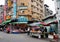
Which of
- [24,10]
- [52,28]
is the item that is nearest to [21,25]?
[24,10]

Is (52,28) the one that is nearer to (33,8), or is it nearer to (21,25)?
(21,25)

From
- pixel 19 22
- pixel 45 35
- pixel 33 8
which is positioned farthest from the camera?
pixel 33 8

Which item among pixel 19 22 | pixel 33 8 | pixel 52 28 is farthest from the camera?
pixel 33 8

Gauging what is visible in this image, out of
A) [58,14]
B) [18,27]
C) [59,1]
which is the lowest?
[18,27]

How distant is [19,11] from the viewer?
56.0m

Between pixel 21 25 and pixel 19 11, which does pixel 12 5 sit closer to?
pixel 19 11

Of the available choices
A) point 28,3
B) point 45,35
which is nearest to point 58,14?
point 45,35

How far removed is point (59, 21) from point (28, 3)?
2736 centimetres

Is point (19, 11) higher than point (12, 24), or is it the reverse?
point (19, 11)

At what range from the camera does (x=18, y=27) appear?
174 ft

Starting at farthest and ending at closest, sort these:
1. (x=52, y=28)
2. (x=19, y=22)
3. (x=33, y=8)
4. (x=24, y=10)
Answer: (x=33, y=8)
(x=24, y=10)
(x=19, y=22)
(x=52, y=28)

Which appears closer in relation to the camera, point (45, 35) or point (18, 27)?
point (45, 35)

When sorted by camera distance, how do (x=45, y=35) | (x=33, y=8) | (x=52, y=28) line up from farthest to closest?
(x=33, y=8) → (x=52, y=28) → (x=45, y=35)

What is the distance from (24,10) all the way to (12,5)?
4.42m
